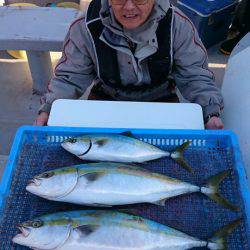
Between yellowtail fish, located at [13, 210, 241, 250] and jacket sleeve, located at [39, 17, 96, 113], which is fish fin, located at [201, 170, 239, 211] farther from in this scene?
jacket sleeve, located at [39, 17, 96, 113]

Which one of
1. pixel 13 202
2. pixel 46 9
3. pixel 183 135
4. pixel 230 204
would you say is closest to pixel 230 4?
pixel 46 9

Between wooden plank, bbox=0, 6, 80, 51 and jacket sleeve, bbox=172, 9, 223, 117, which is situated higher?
jacket sleeve, bbox=172, 9, 223, 117

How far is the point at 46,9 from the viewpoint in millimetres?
3279

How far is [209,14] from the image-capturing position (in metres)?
3.63

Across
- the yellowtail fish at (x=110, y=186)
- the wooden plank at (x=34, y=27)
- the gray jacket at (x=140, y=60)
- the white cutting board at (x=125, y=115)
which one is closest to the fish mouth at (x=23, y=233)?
the yellowtail fish at (x=110, y=186)

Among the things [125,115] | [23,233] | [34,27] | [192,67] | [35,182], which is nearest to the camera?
[23,233]

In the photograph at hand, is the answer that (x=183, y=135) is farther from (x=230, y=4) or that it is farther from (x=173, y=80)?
(x=230, y=4)

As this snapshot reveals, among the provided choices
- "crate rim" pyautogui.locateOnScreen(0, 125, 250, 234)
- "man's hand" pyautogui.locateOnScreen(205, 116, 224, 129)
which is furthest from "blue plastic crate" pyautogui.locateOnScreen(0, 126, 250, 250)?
"man's hand" pyautogui.locateOnScreen(205, 116, 224, 129)

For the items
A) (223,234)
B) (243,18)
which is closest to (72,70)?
(223,234)

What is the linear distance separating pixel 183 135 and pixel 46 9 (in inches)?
89.0

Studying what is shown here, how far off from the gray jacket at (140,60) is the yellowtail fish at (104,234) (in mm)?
870

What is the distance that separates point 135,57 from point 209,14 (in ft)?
6.47

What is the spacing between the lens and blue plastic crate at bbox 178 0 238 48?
3.63 m

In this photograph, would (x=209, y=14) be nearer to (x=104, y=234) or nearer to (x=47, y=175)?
(x=47, y=175)
